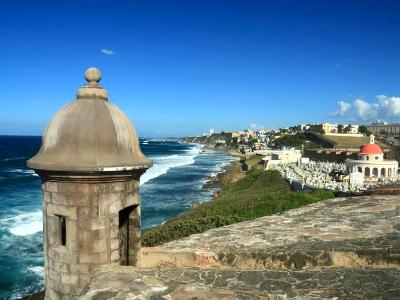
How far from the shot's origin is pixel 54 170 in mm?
4473

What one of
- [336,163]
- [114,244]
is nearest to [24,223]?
[114,244]

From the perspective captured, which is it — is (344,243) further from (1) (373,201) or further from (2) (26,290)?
(2) (26,290)

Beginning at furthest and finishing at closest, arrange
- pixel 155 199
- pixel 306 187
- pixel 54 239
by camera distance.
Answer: pixel 155 199, pixel 306 187, pixel 54 239

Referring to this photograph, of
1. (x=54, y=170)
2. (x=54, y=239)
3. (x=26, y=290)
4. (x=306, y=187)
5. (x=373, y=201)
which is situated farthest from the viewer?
(x=306, y=187)

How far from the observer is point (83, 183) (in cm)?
456

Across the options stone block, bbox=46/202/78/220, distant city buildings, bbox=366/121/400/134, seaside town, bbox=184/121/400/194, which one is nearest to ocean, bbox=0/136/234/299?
seaside town, bbox=184/121/400/194

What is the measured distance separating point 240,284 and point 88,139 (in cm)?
211

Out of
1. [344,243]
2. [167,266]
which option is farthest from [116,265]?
[344,243]

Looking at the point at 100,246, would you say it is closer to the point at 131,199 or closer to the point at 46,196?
the point at 131,199

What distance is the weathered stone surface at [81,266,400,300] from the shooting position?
12.9ft

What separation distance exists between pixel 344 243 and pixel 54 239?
11.3 ft

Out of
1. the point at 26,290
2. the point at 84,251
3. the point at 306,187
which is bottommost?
the point at 26,290

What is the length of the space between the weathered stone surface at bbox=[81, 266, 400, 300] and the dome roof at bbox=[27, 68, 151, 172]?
3.73 ft

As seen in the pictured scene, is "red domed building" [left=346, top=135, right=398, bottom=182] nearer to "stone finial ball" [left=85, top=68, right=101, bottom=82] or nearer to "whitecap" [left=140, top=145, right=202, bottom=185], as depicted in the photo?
"whitecap" [left=140, top=145, right=202, bottom=185]
